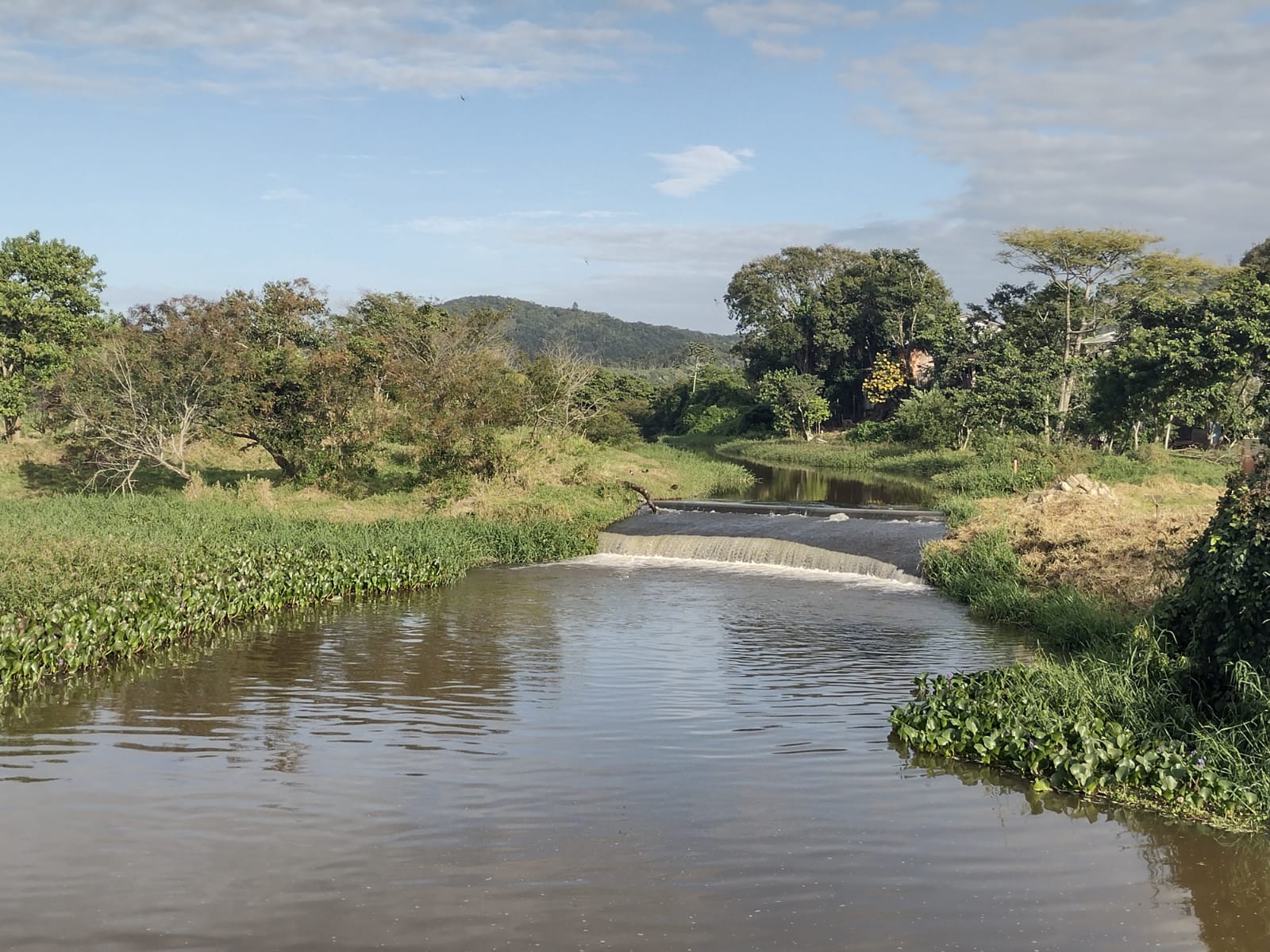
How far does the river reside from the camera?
7020mm

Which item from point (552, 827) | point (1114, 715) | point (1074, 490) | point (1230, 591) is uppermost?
point (1074, 490)

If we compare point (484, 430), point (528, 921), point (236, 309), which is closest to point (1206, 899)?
point (528, 921)

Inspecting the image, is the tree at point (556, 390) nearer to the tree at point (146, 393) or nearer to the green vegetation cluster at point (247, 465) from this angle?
the green vegetation cluster at point (247, 465)

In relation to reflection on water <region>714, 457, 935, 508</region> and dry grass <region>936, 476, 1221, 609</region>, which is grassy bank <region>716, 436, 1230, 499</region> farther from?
dry grass <region>936, 476, 1221, 609</region>

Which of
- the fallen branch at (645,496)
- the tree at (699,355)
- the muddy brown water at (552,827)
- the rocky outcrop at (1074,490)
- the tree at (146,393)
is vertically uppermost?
the tree at (699,355)

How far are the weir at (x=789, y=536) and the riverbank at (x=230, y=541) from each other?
1.33 meters

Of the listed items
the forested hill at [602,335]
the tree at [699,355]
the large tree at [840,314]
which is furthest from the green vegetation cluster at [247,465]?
the forested hill at [602,335]

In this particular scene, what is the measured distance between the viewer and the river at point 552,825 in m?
7.02

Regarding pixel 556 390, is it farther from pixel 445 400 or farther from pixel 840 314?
pixel 840 314

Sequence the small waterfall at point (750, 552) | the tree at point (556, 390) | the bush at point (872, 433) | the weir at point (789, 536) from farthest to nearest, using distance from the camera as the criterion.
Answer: the bush at point (872, 433), the tree at point (556, 390), the weir at point (789, 536), the small waterfall at point (750, 552)

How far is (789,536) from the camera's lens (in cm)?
2564

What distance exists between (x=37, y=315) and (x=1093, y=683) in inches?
1381

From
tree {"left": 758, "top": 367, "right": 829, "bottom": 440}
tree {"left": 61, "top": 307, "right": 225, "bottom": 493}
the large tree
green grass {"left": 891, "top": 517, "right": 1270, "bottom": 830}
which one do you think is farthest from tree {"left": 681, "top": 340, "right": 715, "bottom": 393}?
green grass {"left": 891, "top": 517, "right": 1270, "bottom": 830}

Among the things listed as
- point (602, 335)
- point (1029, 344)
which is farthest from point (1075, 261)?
point (602, 335)
